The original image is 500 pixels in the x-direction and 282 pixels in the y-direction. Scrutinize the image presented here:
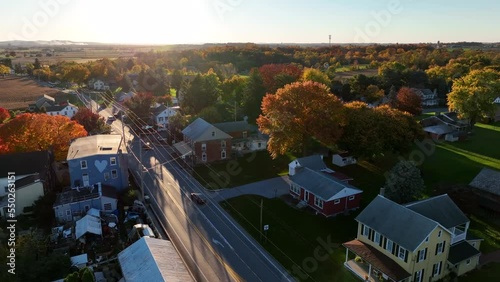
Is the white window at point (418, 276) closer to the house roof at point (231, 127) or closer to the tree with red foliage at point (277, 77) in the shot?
the house roof at point (231, 127)

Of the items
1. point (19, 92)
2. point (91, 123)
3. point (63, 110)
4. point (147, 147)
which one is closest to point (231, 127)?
point (147, 147)

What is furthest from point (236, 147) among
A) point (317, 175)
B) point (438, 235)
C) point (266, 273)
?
point (438, 235)

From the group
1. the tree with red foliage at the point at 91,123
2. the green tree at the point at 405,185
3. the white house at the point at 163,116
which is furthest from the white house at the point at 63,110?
the green tree at the point at 405,185

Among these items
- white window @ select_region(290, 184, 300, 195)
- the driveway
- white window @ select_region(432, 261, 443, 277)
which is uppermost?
white window @ select_region(290, 184, 300, 195)

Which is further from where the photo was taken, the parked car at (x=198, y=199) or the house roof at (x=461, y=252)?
the parked car at (x=198, y=199)

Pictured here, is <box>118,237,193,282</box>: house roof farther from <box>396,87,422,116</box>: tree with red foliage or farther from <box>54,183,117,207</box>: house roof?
<box>396,87,422,116</box>: tree with red foliage

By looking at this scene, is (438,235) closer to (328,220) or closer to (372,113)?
(328,220)

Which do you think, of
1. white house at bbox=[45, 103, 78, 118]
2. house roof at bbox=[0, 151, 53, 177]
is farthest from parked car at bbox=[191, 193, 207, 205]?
white house at bbox=[45, 103, 78, 118]
